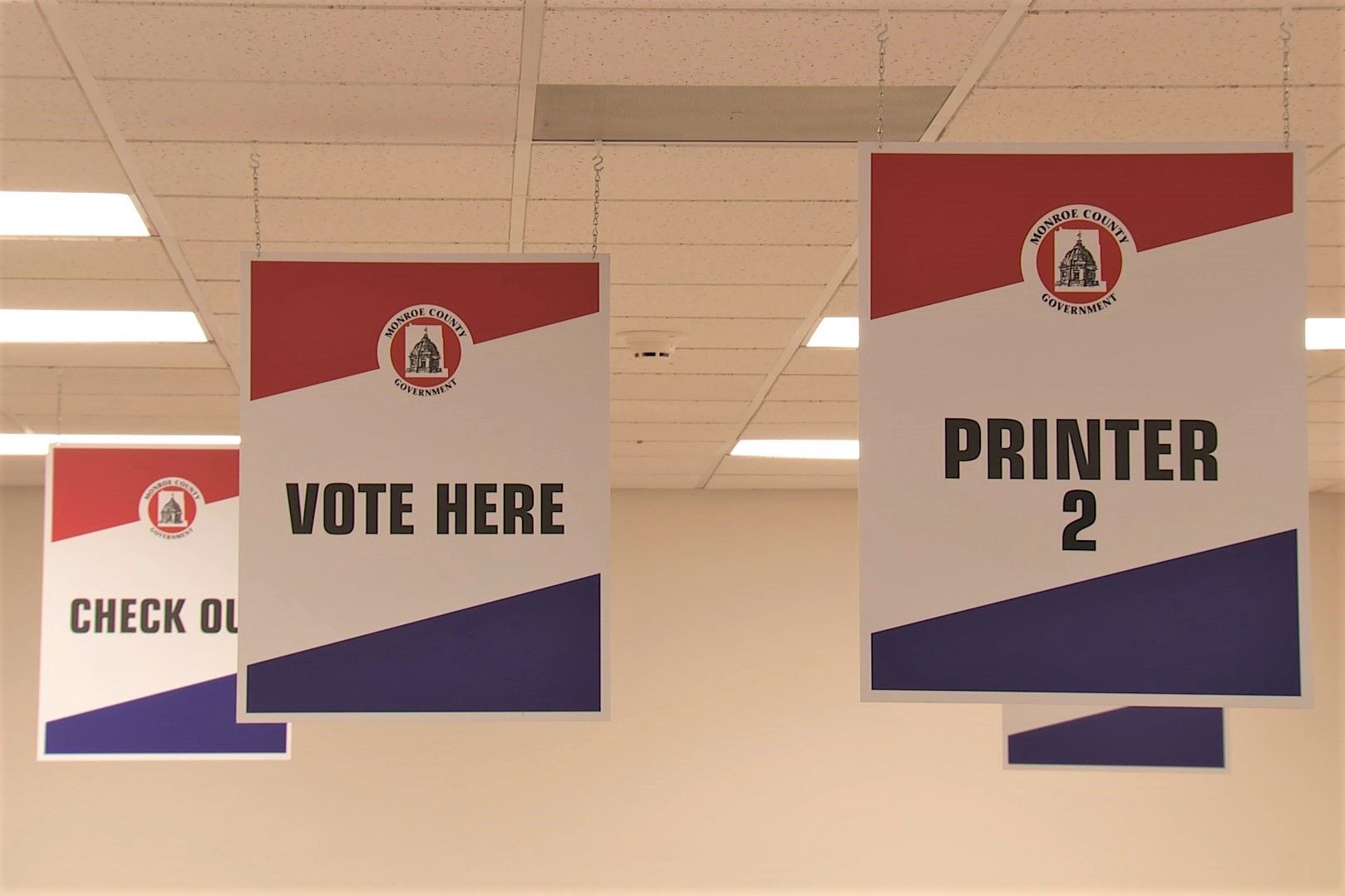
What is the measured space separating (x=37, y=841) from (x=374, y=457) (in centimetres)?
694

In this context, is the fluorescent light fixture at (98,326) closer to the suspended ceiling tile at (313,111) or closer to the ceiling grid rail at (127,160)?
the ceiling grid rail at (127,160)

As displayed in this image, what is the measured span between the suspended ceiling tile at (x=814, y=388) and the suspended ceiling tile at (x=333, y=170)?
2.56m

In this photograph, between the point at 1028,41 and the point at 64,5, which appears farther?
the point at 1028,41

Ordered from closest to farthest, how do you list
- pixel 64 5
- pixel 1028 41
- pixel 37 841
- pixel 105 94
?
1. pixel 64 5
2. pixel 1028 41
3. pixel 105 94
4. pixel 37 841

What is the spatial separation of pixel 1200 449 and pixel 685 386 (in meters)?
3.94

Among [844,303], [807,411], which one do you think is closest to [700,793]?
[807,411]

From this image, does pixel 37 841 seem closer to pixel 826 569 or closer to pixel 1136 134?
A: pixel 826 569

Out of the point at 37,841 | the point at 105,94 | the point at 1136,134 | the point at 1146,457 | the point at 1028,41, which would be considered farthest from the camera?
the point at 37,841

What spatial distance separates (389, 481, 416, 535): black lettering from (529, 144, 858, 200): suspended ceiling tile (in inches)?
37.6

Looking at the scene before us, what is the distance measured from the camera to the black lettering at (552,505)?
10.2 ft

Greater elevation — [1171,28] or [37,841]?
[1171,28]

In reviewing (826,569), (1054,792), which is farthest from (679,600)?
(1054,792)

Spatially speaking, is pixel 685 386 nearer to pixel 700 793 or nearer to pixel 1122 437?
pixel 700 793

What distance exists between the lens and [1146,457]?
2.56 metres
